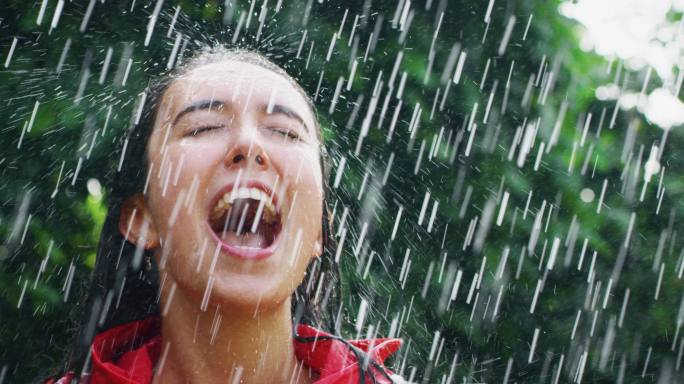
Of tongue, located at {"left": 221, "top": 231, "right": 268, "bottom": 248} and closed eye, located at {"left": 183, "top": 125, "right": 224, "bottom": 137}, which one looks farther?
tongue, located at {"left": 221, "top": 231, "right": 268, "bottom": 248}

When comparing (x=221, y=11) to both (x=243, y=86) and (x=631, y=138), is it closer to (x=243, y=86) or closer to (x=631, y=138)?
(x=243, y=86)

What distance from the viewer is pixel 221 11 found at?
3057mm

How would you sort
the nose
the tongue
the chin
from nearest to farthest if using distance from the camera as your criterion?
the chin
the nose
the tongue

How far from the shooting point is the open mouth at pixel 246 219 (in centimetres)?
215

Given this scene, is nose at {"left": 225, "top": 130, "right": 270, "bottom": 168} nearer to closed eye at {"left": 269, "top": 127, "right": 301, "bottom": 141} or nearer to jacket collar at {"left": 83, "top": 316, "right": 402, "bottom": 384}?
closed eye at {"left": 269, "top": 127, "right": 301, "bottom": 141}

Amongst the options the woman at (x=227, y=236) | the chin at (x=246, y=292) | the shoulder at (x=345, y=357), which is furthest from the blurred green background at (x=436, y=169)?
the chin at (x=246, y=292)

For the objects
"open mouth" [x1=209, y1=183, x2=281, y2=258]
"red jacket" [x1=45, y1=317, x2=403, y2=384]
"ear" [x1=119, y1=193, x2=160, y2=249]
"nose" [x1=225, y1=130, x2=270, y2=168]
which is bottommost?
"red jacket" [x1=45, y1=317, x2=403, y2=384]

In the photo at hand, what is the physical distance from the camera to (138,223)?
2484mm

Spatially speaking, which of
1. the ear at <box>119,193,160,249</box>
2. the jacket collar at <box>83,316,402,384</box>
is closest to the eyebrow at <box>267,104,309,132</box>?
the ear at <box>119,193,160,249</box>

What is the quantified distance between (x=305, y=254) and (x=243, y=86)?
0.57m

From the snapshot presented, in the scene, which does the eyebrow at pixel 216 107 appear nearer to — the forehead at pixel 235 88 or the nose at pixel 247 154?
the forehead at pixel 235 88

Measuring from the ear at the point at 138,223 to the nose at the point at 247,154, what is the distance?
40 centimetres

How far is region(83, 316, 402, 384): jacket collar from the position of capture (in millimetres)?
2158

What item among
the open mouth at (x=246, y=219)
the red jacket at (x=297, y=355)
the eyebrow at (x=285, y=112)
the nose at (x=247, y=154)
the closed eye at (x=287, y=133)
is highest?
the eyebrow at (x=285, y=112)
